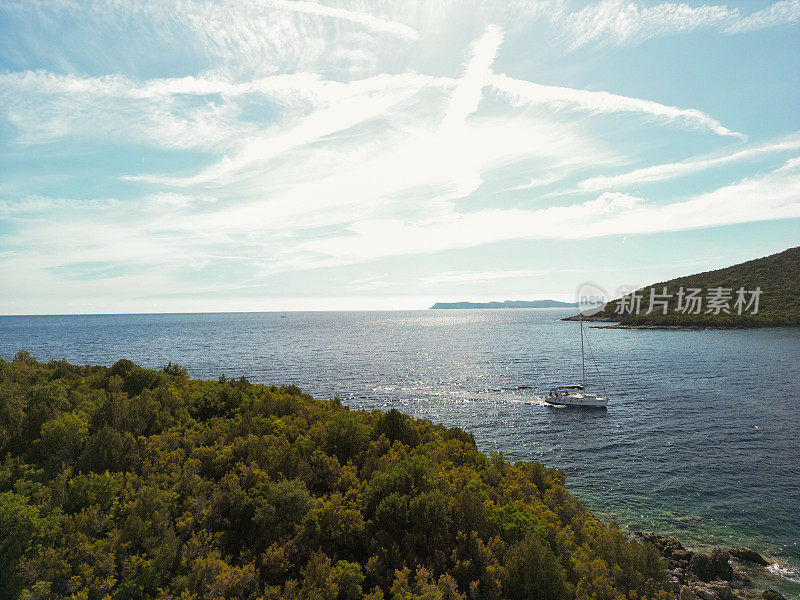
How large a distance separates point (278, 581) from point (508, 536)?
8394mm

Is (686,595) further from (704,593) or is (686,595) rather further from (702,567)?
(702,567)

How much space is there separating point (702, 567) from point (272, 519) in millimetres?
23486

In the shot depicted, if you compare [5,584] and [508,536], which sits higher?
[5,584]

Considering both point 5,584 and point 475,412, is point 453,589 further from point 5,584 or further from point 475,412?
point 475,412

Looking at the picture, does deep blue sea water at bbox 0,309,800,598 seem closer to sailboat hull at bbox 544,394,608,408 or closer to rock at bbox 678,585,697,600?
sailboat hull at bbox 544,394,608,408

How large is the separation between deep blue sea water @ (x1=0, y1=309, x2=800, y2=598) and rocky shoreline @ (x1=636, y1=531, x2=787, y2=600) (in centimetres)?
157

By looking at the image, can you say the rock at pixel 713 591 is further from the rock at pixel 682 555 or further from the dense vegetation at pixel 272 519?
the dense vegetation at pixel 272 519

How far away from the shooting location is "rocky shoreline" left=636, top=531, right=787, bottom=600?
20094 mm

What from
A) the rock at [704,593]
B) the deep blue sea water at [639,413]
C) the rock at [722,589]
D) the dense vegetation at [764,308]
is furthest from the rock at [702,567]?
the dense vegetation at [764,308]

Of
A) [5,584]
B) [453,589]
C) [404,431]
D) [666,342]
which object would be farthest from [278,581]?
[666,342]

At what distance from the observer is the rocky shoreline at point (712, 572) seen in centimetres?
2009

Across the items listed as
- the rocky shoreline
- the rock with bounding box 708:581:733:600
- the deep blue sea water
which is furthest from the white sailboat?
the rock with bounding box 708:581:733:600

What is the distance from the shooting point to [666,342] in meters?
129

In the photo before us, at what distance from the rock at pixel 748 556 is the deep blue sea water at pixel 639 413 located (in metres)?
0.86
